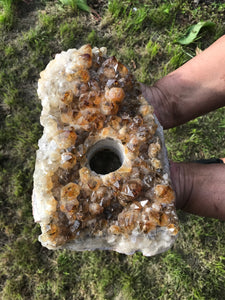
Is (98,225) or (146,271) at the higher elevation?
(98,225)

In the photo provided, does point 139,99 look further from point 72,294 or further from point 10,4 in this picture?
point 10,4

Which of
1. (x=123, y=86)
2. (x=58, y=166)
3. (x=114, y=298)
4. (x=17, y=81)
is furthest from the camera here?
(x=17, y=81)

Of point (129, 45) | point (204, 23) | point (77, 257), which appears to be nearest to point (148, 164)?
point (77, 257)

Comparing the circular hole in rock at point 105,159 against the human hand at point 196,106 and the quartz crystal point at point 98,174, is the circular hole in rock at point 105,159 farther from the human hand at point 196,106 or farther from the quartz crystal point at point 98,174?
the human hand at point 196,106

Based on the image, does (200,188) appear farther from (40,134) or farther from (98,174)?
(40,134)

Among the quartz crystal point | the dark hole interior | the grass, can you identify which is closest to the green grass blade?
the grass

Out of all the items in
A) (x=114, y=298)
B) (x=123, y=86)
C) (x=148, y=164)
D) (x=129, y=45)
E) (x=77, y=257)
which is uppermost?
(x=123, y=86)

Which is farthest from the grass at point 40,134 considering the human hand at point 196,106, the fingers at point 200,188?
the fingers at point 200,188
